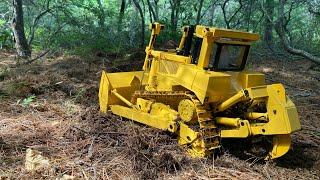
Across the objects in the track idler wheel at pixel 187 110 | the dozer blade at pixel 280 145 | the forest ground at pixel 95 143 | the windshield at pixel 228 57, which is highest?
the windshield at pixel 228 57

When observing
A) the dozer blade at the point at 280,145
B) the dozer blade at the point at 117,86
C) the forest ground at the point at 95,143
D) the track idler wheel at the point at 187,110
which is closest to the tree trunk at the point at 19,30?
the forest ground at the point at 95,143

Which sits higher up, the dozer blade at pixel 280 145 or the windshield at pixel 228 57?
the windshield at pixel 228 57

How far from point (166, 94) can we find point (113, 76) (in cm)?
165

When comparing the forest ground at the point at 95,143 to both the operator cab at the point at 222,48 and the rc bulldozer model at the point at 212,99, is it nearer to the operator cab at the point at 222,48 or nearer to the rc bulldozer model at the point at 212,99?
the rc bulldozer model at the point at 212,99

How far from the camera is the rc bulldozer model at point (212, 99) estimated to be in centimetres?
543

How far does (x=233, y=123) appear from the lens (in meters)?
5.84

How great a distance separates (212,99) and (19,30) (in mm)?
8764

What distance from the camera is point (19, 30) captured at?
12766mm

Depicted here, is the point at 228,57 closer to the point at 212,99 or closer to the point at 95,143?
the point at 212,99

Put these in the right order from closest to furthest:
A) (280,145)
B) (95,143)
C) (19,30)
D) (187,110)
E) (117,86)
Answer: (280,145) < (187,110) < (95,143) < (117,86) < (19,30)

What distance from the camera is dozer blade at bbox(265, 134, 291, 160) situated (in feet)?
17.8

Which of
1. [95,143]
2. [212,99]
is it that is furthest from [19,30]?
[212,99]

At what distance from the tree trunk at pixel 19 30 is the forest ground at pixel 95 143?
300cm

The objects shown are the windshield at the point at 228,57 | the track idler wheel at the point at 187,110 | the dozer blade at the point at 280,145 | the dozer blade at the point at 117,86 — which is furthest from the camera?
the dozer blade at the point at 117,86
